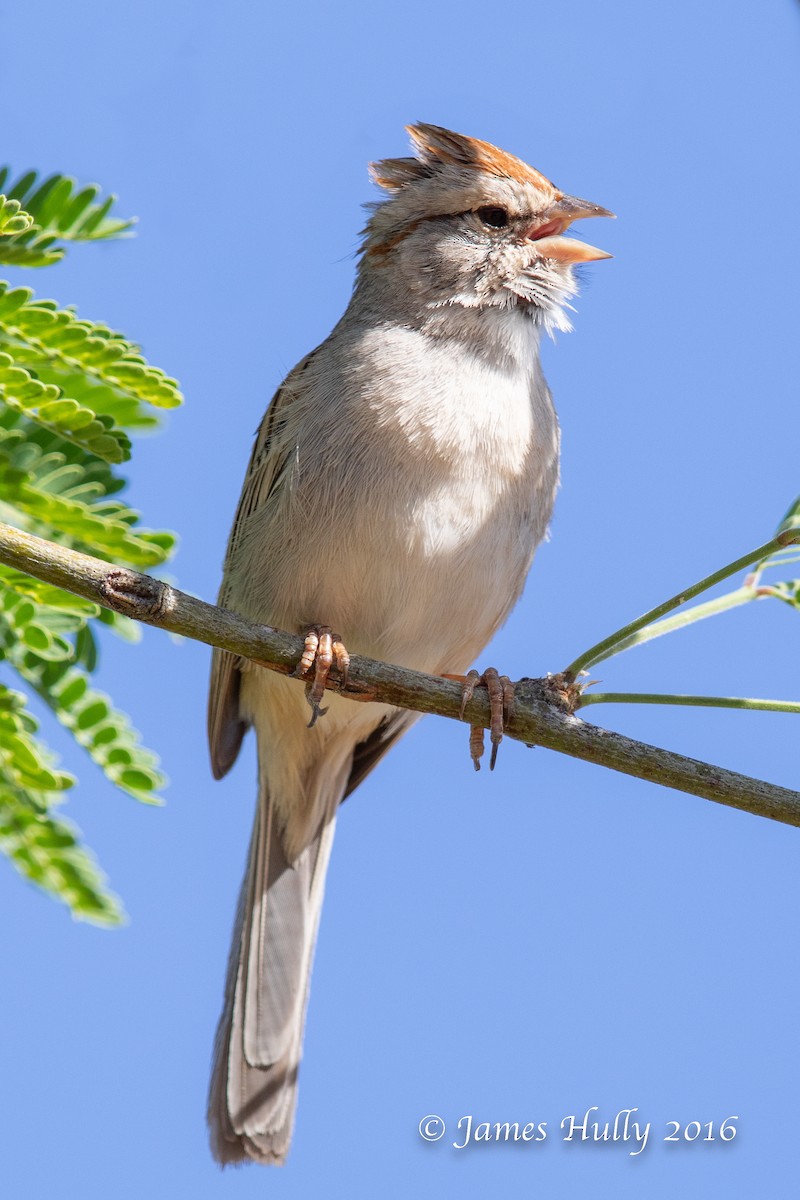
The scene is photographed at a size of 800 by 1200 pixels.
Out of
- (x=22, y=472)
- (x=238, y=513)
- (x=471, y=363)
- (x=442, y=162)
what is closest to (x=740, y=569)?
(x=22, y=472)

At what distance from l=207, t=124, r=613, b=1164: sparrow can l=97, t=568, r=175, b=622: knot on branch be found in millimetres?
916

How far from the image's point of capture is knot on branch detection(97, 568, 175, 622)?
2691 millimetres

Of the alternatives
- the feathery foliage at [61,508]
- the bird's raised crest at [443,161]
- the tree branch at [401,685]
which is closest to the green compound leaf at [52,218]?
the feathery foliage at [61,508]

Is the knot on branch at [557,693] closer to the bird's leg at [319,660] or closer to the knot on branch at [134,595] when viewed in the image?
the bird's leg at [319,660]

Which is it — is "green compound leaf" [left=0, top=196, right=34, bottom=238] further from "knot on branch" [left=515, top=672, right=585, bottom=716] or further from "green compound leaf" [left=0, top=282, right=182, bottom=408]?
"knot on branch" [left=515, top=672, right=585, bottom=716]

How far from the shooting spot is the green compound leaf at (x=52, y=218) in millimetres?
2797

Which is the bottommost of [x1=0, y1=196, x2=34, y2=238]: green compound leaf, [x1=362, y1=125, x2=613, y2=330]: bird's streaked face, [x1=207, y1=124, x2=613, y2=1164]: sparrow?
[x1=0, y1=196, x2=34, y2=238]: green compound leaf

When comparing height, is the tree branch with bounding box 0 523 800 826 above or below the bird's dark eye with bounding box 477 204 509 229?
below

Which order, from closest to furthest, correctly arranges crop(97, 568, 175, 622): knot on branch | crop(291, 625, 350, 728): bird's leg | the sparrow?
1. crop(97, 568, 175, 622): knot on branch
2. crop(291, 625, 350, 728): bird's leg
3. the sparrow

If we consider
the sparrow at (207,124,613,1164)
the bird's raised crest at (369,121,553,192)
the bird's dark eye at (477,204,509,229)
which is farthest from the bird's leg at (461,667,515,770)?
the bird's raised crest at (369,121,553,192)

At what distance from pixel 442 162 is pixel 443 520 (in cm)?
185

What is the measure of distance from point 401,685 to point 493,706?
346 millimetres

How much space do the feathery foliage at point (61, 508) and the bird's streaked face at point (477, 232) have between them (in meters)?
1.93

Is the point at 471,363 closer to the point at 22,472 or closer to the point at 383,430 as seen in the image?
the point at 383,430
